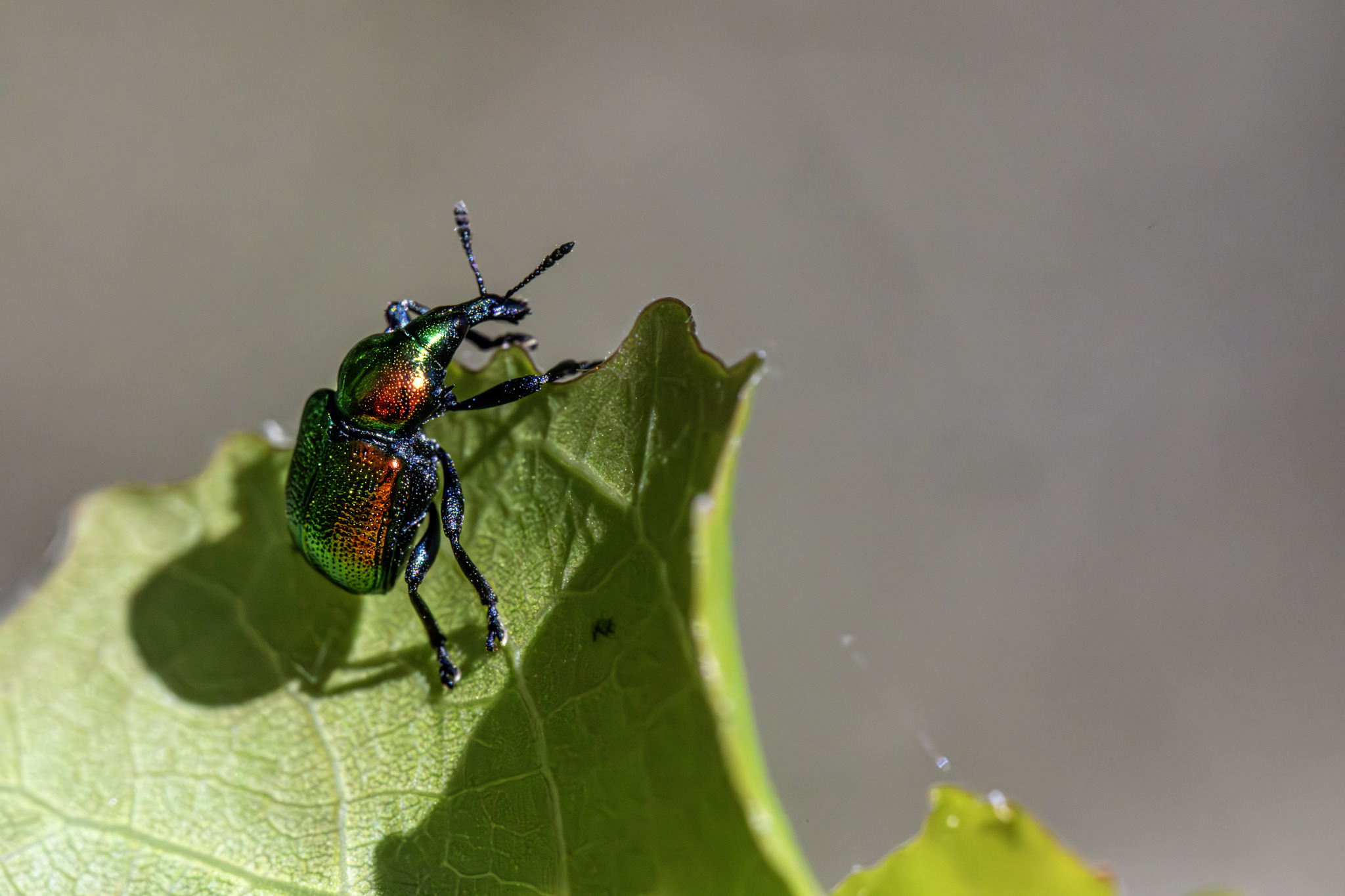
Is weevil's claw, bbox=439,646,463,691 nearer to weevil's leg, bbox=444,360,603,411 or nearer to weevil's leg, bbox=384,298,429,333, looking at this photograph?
weevil's leg, bbox=444,360,603,411

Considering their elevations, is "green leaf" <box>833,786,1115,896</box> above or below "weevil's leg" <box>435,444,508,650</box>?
below

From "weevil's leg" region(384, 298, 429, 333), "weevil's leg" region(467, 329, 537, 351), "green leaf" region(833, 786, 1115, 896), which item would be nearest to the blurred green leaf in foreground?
"green leaf" region(833, 786, 1115, 896)

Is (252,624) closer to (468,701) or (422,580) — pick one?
(422,580)

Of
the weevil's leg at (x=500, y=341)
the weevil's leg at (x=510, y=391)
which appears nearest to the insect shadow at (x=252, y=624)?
the weevil's leg at (x=510, y=391)

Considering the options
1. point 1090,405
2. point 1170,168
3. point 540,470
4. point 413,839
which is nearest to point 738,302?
point 1090,405

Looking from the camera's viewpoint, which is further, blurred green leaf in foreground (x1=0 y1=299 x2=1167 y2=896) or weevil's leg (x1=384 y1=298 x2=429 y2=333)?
weevil's leg (x1=384 y1=298 x2=429 y2=333)

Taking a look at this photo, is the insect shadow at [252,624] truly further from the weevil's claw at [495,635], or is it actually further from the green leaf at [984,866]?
the green leaf at [984,866]
